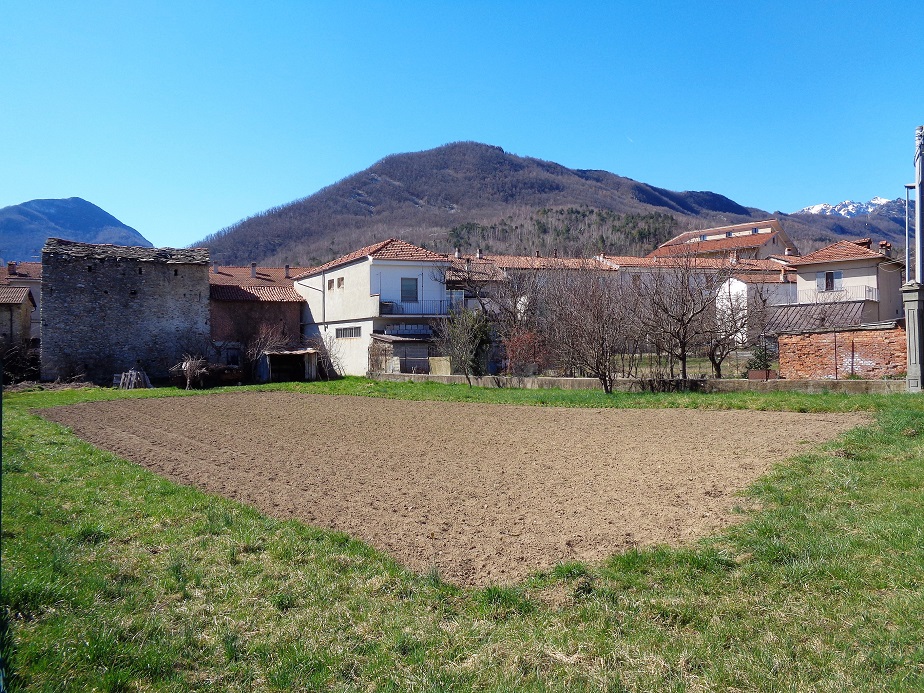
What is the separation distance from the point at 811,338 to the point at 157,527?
72.4ft

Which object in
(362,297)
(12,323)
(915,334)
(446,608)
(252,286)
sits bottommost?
(446,608)

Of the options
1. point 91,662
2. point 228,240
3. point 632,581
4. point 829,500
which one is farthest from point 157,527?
point 228,240

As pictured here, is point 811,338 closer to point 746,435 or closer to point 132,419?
point 746,435

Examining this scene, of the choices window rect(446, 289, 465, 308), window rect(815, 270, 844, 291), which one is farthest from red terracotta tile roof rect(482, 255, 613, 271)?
window rect(815, 270, 844, 291)

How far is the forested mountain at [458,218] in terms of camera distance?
331ft

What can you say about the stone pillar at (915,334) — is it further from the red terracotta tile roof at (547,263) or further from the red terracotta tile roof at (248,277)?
the red terracotta tile roof at (248,277)

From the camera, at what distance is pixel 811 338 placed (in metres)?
23.0

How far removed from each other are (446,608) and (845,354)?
70.2 ft

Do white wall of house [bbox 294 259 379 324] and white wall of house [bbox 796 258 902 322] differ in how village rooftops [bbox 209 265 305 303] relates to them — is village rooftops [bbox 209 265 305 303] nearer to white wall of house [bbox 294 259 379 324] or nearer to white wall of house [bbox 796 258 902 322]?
white wall of house [bbox 294 259 379 324]

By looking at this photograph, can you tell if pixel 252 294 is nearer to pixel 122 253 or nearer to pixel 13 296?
pixel 122 253

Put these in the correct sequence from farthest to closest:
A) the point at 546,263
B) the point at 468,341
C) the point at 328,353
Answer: the point at 546,263
the point at 328,353
the point at 468,341

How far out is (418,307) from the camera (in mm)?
36062

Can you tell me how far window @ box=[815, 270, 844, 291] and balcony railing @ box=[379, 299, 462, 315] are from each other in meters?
23.0

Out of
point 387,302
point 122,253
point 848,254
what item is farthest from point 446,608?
point 848,254
